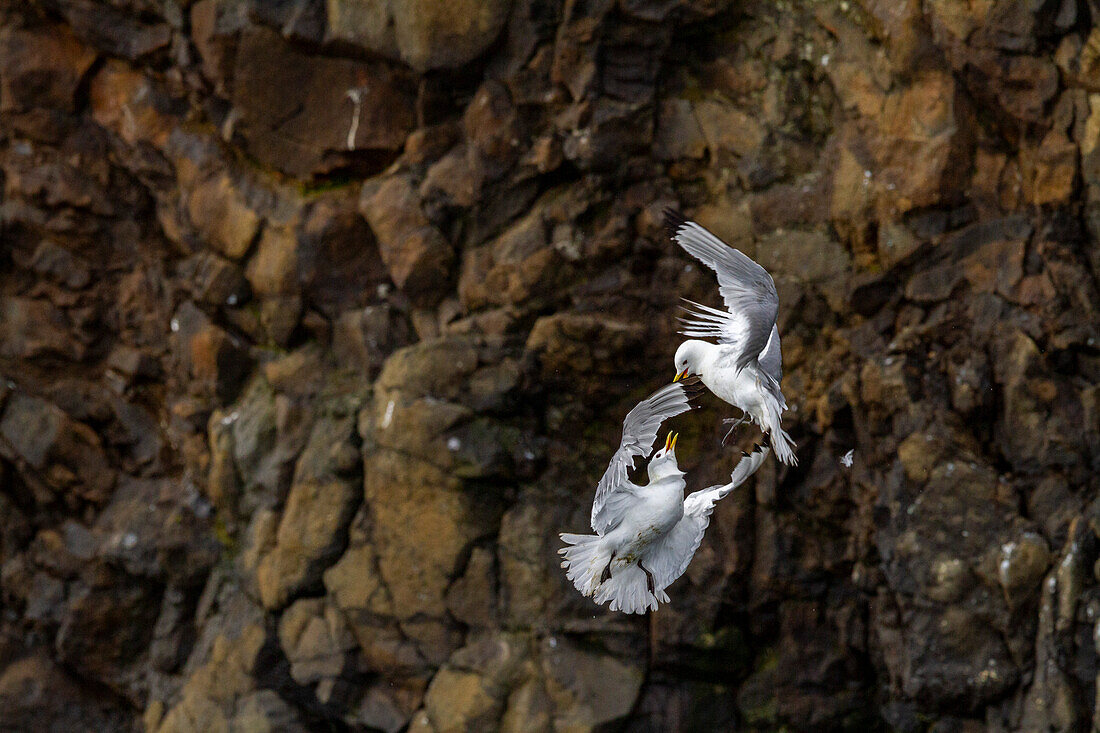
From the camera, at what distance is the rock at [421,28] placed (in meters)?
8.66

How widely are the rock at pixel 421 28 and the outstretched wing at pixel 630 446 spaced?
449 cm

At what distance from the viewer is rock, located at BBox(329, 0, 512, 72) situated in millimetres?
8664

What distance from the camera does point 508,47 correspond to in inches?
343

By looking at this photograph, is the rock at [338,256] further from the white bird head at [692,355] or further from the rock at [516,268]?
the white bird head at [692,355]

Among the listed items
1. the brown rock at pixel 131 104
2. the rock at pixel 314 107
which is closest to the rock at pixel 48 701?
the brown rock at pixel 131 104

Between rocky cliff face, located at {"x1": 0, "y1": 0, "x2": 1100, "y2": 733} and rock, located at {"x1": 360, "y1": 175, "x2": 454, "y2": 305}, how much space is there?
0.10ft

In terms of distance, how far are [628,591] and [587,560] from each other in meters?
0.21

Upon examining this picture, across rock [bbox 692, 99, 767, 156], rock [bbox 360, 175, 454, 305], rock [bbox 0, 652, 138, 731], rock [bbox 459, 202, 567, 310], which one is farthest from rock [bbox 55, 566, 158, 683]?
rock [bbox 692, 99, 767, 156]

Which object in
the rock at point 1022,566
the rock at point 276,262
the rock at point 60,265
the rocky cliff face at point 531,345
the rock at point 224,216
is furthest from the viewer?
the rock at point 60,265

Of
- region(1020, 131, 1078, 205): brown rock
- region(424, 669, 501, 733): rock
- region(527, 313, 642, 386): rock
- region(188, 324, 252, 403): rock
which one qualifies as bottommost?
region(424, 669, 501, 733): rock

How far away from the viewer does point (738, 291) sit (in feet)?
15.0

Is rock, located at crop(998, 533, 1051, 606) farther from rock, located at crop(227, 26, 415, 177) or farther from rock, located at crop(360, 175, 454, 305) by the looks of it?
rock, located at crop(227, 26, 415, 177)

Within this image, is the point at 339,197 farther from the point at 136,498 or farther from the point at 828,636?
the point at 828,636

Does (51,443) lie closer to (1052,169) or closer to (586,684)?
(586,684)
